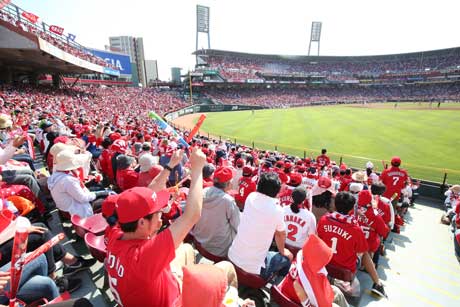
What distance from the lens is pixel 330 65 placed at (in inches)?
3059

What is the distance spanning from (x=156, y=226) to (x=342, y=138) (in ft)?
66.3

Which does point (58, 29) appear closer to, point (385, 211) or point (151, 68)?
point (385, 211)

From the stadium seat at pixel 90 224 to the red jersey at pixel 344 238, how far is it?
2977 millimetres

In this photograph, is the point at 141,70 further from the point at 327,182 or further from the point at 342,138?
the point at 327,182

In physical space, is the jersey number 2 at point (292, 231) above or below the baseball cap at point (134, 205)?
below

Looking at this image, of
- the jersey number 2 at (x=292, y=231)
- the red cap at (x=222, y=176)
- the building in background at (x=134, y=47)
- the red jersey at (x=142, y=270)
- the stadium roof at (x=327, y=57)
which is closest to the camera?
the red jersey at (x=142, y=270)

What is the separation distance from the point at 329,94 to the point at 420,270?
73375 mm

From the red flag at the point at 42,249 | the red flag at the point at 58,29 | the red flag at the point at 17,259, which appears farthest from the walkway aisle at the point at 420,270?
the red flag at the point at 58,29

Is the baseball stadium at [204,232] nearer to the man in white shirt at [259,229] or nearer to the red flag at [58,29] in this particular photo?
the man in white shirt at [259,229]

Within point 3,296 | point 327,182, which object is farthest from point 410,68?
point 3,296

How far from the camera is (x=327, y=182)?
471cm

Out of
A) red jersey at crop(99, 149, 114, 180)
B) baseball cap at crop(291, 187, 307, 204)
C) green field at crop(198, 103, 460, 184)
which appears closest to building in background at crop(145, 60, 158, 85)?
green field at crop(198, 103, 460, 184)

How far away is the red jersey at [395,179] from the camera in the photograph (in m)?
6.23

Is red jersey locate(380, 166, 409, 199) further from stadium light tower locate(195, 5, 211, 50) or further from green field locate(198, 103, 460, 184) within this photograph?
stadium light tower locate(195, 5, 211, 50)
